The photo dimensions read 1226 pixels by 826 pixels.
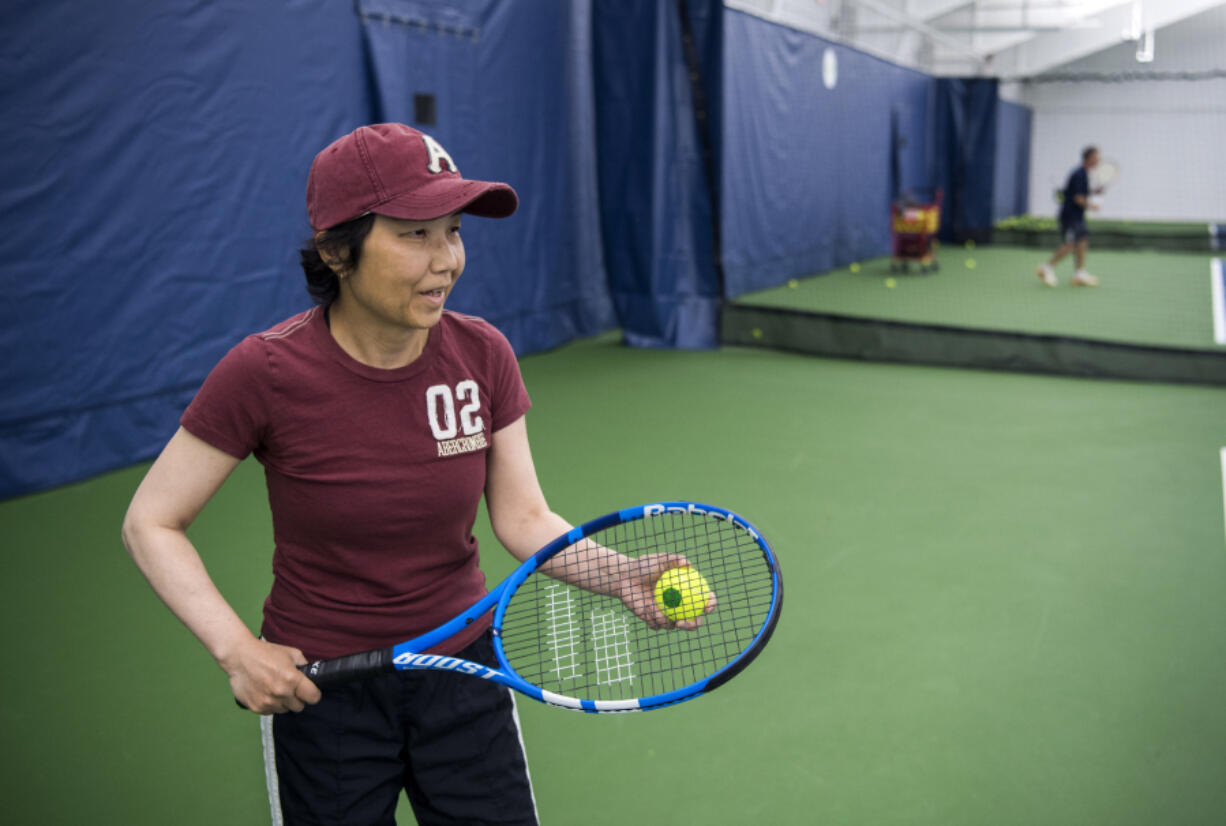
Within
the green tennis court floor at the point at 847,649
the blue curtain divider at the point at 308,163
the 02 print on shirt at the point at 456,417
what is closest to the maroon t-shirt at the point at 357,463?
the 02 print on shirt at the point at 456,417

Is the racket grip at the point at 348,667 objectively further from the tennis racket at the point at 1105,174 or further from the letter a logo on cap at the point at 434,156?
the tennis racket at the point at 1105,174

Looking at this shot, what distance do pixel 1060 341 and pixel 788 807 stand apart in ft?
17.3

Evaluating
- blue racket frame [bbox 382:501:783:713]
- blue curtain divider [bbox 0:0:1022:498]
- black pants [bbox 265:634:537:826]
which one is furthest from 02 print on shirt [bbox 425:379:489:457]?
blue curtain divider [bbox 0:0:1022:498]

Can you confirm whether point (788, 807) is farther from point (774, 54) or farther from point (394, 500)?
point (774, 54)

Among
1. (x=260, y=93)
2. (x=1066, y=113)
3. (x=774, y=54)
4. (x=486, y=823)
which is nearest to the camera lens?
(x=486, y=823)

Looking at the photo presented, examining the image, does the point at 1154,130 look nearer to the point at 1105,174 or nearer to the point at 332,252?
the point at 1105,174

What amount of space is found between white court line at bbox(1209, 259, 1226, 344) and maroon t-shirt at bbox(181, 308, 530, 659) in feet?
22.2

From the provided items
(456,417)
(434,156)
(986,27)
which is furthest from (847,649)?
(986,27)

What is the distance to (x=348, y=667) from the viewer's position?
138cm

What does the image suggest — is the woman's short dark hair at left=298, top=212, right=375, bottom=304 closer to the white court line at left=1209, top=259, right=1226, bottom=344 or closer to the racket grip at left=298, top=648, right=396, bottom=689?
the racket grip at left=298, top=648, right=396, bottom=689

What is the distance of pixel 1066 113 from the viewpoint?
2178 centimetres

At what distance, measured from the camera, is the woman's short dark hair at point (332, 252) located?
4.43 feet

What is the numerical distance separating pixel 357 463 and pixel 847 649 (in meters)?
2.02

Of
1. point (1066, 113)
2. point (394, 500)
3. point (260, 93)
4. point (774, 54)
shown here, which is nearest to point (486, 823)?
point (394, 500)
